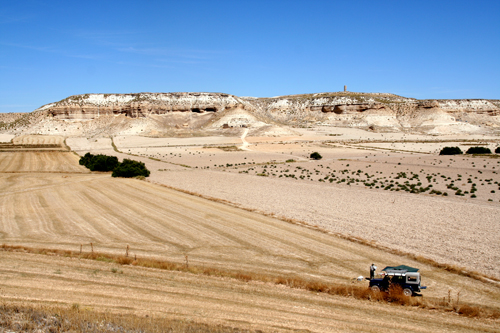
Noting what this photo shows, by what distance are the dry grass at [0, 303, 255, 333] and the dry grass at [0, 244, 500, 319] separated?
3806 millimetres

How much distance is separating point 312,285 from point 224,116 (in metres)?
124

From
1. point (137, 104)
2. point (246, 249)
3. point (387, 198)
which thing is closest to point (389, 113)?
point (137, 104)

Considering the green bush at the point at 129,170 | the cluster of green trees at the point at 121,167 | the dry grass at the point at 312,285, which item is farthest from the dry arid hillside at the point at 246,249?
the cluster of green trees at the point at 121,167

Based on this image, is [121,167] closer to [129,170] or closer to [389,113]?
[129,170]

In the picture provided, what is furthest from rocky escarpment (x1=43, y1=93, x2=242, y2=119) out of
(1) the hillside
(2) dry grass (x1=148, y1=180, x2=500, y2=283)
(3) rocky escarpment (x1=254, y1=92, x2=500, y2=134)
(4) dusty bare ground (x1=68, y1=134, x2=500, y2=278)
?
(2) dry grass (x1=148, y1=180, x2=500, y2=283)

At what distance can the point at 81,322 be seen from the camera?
958 cm

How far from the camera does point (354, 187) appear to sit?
34.9 meters

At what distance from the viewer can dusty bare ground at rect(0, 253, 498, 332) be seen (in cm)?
1050

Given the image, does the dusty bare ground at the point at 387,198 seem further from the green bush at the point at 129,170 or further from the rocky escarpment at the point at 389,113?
the rocky escarpment at the point at 389,113

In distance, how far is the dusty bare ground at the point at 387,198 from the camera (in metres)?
17.8

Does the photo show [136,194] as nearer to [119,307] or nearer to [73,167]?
[119,307]

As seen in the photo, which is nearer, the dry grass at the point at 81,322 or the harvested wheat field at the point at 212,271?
the dry grass at the point at 81,322

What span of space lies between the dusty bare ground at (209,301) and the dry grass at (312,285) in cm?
33

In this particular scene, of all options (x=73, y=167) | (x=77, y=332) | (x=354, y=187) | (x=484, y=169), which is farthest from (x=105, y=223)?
(x=484, y=169)
